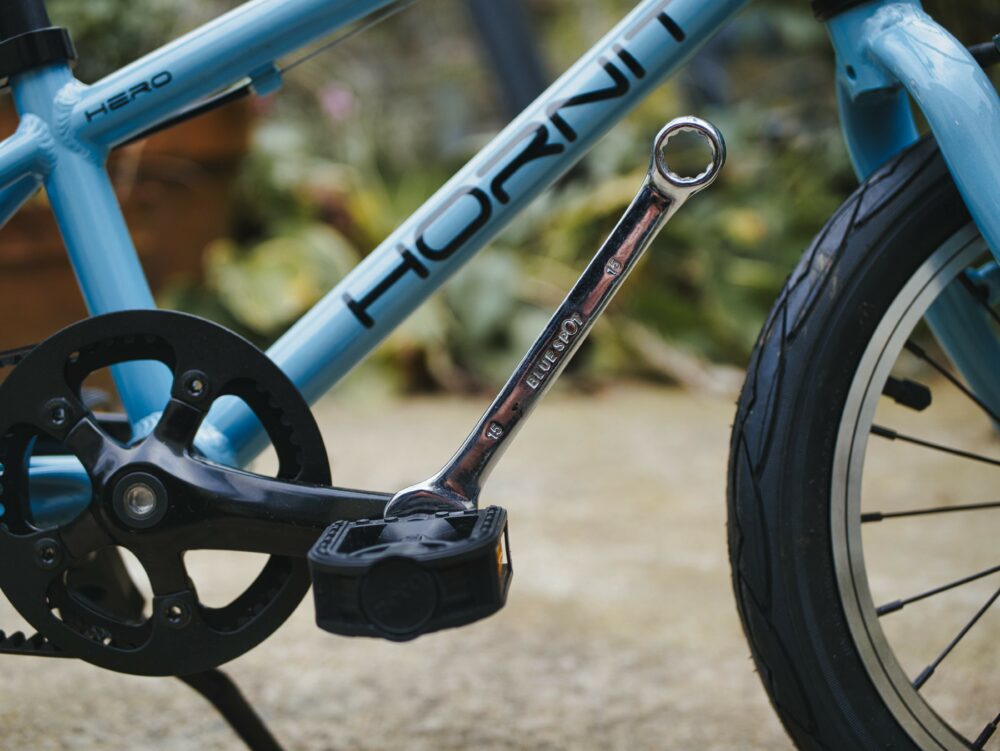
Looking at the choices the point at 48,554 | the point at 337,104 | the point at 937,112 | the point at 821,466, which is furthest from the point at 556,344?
the point at 337,104

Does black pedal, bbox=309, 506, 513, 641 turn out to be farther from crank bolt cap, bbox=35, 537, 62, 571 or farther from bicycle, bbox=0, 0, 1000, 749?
crank bolt cap, bbox=35, 537, 62, 571

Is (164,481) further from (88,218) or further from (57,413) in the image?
(88,218)

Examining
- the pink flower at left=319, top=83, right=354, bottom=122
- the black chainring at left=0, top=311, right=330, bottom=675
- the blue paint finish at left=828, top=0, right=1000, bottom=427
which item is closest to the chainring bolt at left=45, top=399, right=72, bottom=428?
the black chainring at left=0, top=311, right=330, bottom=675

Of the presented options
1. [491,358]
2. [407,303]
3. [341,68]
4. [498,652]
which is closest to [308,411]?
[407,303]

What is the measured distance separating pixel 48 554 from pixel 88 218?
0.30 metres

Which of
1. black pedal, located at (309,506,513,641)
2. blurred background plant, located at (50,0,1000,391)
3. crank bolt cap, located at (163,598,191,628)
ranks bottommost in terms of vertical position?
black pedal, located at (309,506,513,641)

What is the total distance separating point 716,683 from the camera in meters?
1.25

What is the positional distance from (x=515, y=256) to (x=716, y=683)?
2.28 m

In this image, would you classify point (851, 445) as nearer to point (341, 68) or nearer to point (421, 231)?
point (421, 231)

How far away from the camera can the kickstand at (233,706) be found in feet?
3.07

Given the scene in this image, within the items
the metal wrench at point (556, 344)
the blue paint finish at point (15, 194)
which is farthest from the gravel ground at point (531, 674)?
the blue paint finish at point (15, 194)

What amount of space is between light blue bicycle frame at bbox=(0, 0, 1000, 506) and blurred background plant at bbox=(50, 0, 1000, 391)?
6.76 ft

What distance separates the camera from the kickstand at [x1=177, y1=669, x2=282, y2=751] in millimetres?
936

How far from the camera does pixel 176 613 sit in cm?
77
